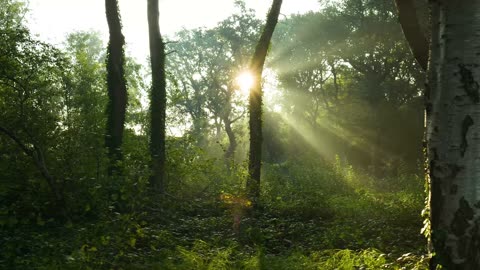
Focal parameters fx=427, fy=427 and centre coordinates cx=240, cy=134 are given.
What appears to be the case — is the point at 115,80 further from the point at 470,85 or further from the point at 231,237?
the point at 470,85

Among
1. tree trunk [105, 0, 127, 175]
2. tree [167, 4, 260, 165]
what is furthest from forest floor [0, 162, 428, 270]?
tree [167, 4, 260, 165]

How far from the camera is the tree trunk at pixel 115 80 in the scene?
45.8 feet

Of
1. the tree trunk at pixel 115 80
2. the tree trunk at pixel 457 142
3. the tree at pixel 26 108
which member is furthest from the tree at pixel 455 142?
the tree trunk at pixel 115 80

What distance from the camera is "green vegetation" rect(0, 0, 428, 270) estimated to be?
19.8ft

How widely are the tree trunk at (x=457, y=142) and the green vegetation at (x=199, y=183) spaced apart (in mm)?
1044

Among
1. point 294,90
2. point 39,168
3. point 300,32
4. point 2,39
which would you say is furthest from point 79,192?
point 294,90

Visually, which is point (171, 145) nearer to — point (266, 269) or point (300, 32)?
point (266, 269)

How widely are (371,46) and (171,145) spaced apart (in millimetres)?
23337

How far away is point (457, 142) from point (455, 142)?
0.05 feet

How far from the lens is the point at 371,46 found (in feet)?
114

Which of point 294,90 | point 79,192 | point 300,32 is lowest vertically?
point 79,192

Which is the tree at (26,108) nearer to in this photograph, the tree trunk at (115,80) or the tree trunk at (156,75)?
the tree trunk at (115,80)

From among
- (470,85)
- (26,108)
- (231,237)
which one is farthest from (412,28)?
(26,108)

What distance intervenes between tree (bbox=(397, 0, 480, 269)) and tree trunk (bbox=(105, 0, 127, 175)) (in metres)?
11.5
